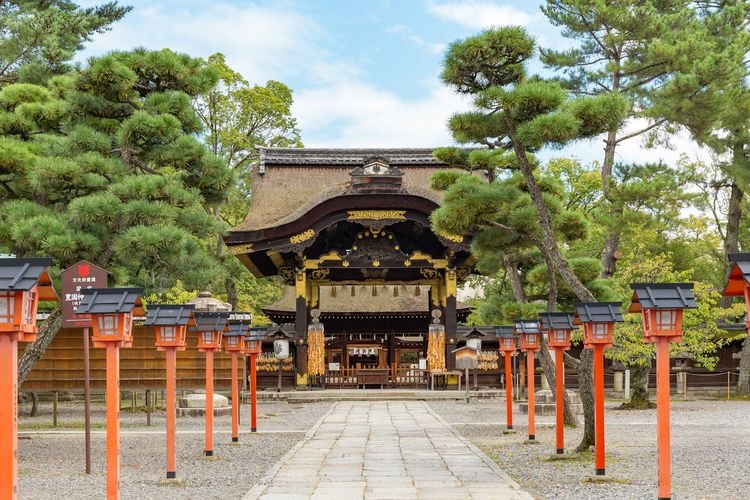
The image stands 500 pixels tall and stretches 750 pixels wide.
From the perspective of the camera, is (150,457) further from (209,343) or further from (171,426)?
(171,426)

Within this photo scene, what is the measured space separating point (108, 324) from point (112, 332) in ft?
0.26

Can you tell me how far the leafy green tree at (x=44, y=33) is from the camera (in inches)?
712

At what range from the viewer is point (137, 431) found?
1630 cm

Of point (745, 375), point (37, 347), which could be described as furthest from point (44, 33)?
point (745, 375)

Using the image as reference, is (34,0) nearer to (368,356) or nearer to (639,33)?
(639,33)

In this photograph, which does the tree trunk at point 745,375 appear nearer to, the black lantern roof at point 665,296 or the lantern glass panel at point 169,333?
the black lantern roof at point 665,296

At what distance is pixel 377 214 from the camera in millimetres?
25891

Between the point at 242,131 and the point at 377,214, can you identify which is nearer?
the point at 377,214

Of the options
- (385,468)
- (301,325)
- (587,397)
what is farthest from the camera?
(301,325)

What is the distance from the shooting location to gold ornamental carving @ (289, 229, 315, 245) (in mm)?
25734

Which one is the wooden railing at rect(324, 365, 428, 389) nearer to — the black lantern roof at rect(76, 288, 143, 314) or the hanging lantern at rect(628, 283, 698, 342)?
the black lantern roof at rect(76, 288, 143, 314)

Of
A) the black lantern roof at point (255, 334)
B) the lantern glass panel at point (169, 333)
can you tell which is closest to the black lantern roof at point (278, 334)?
the black lantern roof at point (255, 334)

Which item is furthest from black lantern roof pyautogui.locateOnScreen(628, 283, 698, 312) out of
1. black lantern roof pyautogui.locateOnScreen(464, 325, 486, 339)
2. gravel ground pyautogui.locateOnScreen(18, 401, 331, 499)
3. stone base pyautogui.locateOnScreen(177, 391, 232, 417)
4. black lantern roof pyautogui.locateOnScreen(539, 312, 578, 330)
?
black lantern roof pyautogui.locateOnScreen(464, 325, 486, 339)

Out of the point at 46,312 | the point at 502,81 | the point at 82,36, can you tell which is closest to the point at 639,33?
the point at 502,81
